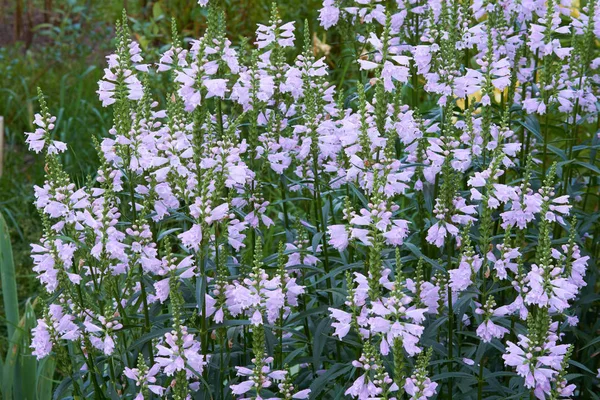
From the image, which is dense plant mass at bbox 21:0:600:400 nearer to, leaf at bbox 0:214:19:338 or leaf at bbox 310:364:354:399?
leaf at bbox 310:364:354:399

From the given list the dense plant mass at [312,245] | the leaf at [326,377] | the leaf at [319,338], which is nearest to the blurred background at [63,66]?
the dense plant mass at [312,245]

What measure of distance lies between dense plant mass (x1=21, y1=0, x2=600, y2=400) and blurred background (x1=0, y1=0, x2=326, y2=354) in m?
2.18

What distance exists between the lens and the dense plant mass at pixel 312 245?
298 centimetres

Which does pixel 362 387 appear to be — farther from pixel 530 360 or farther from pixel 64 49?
pixel 64 49

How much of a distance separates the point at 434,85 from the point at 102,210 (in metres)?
1.54

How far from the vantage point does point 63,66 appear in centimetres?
948

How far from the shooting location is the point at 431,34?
12.9ft

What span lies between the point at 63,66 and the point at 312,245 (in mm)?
6615

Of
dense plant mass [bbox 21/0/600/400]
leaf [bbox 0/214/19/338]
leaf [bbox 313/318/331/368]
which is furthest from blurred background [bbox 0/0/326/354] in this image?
leaf [bbox 313/318/331/368]

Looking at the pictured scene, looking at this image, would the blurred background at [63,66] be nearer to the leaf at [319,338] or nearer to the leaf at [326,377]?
the leaf at [319,338]

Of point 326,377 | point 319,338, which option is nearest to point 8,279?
point 319,338

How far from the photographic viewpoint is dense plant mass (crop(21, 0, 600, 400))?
9.78 feet

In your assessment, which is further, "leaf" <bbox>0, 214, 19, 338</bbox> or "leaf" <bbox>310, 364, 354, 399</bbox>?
"leaf" <bbox>0, 214, 19, 338</bbox>

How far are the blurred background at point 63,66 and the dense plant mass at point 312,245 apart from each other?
2.18 m
